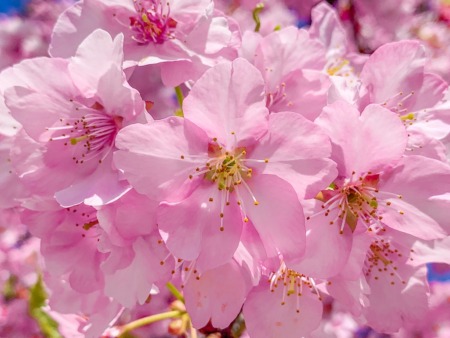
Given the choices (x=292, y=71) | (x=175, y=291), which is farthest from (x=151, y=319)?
(x=292, y=71)

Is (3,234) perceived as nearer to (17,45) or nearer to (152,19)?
(17,45)

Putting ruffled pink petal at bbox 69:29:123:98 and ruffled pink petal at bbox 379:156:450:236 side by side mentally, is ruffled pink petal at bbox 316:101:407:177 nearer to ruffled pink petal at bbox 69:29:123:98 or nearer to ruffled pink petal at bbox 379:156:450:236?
ruffled pink petal at bbox 379:156:450:236

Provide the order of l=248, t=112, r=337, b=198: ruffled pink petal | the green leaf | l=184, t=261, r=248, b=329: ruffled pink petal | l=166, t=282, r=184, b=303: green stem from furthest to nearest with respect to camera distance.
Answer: the green leaf < l=166, t=282, r=184, b=303: green stem < l=184, t=261, r=248, b=329: ruffled pink petal < l=248, t=112, r=337, b=198: ruffled pink petal

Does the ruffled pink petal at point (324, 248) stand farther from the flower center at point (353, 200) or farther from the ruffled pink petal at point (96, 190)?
the ruffled pink petal at point (96, 190)

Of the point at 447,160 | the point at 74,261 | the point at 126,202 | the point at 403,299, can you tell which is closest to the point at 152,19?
the point at 126,202

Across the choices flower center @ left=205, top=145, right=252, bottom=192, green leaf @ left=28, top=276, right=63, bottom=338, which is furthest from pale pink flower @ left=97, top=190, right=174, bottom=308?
green leaf @ left=28, top=276, right=63, bottom=338

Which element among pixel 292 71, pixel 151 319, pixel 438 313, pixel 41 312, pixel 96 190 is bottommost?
pixel 438 313

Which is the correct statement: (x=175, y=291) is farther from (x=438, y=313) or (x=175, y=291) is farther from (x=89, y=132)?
(x=438, y=313)
